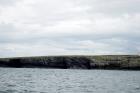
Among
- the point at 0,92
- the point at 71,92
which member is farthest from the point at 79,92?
the point at 0,92

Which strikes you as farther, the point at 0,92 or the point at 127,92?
the point at 127,92

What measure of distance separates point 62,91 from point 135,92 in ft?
37.0

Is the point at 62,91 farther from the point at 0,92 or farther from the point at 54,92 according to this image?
the point at 0,92

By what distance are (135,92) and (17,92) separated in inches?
708

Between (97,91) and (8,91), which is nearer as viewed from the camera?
(8,91)

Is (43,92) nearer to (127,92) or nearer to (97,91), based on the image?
(97,91)

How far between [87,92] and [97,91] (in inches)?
94.6

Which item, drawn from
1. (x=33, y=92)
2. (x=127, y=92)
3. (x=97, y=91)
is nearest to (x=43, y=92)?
(x=33, y=92)

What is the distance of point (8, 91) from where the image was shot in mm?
46531

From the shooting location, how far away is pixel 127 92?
48.9 meters

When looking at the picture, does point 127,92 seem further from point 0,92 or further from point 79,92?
point 0,92

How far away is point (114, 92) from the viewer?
48.5 m

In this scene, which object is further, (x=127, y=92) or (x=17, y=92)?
(x=127, y=92)

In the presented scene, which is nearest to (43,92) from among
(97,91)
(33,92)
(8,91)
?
(33,92)
